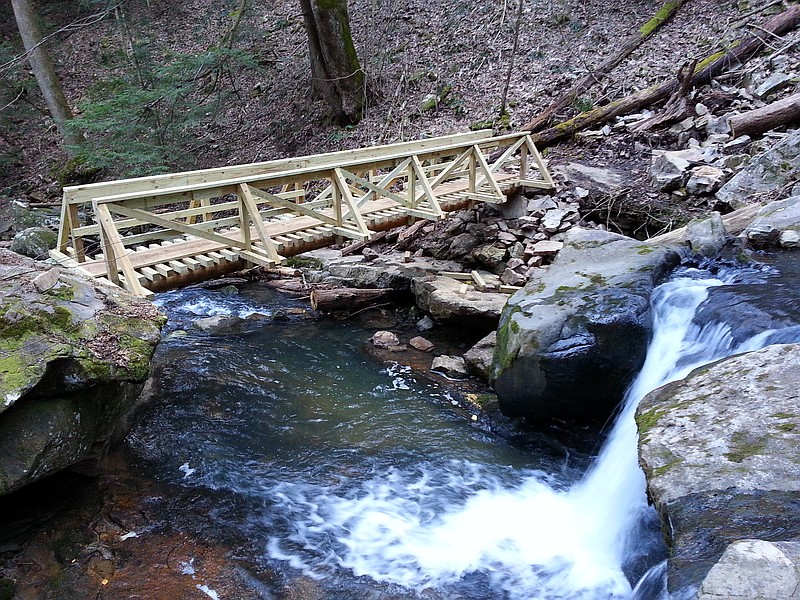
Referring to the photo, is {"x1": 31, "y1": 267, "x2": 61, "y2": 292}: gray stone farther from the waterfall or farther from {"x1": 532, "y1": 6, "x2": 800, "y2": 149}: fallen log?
{"x1": 532, "y1": 6, "x2": 800, "y2": 149}: fallen log

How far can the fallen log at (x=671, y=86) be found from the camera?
11703 millimetres

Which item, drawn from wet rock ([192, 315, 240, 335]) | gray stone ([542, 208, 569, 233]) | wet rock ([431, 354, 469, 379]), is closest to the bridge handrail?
gray stone ([542, 208, 569, 233])

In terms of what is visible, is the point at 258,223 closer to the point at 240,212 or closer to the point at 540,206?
the point at 240,212

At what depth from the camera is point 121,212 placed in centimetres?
644

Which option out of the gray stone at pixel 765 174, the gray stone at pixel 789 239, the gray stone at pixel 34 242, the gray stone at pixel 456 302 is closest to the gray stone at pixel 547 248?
the gray stone at pixel 456 302

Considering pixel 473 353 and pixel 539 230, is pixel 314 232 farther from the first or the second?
pixel 539 230

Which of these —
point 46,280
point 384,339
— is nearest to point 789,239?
point 384,339

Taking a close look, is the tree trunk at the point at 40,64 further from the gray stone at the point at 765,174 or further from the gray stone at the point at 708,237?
the gray stone at the point at 765,174

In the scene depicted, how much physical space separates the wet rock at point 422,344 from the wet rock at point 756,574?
6192 mm

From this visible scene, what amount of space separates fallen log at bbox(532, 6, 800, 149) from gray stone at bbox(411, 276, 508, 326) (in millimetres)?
5014

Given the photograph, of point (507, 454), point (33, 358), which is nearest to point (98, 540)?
point (33, 358)

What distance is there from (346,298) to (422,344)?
69.7 inches

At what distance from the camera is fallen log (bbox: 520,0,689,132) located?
1334 cm

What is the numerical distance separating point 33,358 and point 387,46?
633 inches
